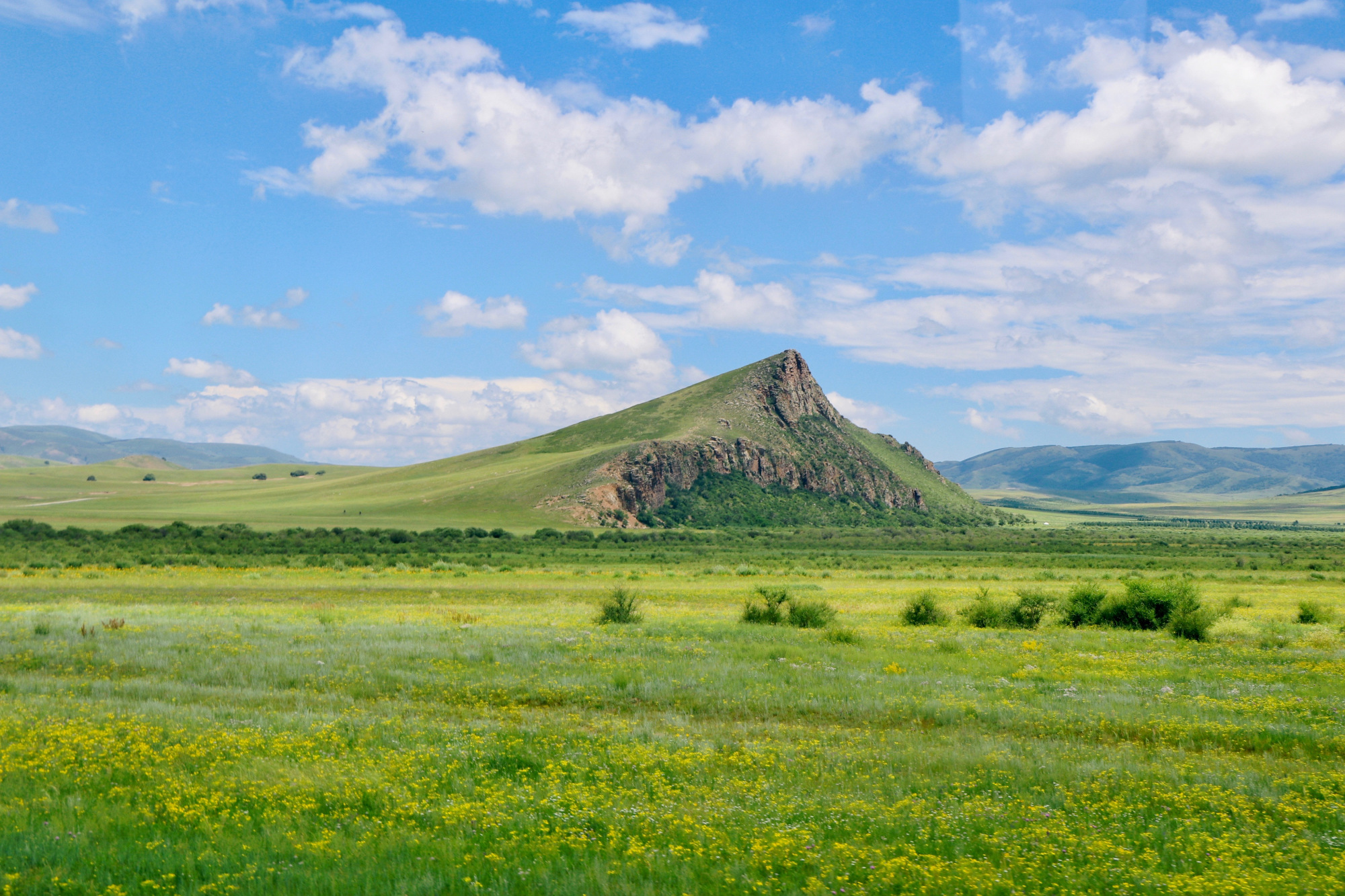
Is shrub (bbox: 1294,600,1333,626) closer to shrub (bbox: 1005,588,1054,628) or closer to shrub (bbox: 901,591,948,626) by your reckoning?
shrub (bbox: 1005,588,1054,628)

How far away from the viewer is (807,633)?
2500 centimetres

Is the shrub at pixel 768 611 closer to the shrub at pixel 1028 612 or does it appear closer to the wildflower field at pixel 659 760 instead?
the wildflower field at pixel 659 760

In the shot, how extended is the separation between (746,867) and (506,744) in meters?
5.22

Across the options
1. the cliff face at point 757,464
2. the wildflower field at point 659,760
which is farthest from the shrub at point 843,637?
the cliff face at point 757,464

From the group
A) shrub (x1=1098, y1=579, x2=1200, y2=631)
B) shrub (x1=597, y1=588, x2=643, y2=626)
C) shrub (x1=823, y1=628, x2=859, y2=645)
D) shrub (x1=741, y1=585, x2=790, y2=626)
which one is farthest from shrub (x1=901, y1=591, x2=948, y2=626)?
shrub (x1=597, y1=588, x2=643, y2=626)

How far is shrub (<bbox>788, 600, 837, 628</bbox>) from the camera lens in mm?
27828

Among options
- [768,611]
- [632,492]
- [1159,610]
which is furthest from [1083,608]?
[632,492]

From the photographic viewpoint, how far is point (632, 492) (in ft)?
493

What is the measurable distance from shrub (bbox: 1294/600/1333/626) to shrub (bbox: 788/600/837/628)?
17849 mm

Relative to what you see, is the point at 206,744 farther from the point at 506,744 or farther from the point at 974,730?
the point at 974,730

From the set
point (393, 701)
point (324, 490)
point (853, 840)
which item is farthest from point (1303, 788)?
point (324, 490)

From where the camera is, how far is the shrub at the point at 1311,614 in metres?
30.4

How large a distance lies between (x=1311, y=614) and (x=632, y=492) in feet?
406

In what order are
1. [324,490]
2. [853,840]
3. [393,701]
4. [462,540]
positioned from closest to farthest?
1. [853,840]
2. [393,701]
3. [462,540]
4. [324,490]
